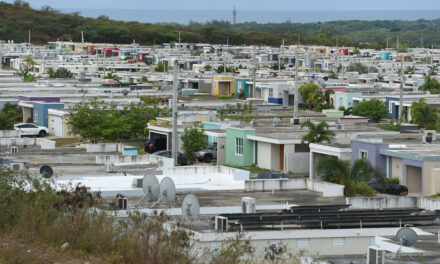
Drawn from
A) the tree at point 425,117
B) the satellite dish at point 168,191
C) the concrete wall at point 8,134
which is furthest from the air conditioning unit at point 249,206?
the tree at point 425,117

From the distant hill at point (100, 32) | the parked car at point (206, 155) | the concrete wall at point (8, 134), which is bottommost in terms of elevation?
the parked car at point (206, 155)

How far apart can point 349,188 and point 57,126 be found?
2312 centimetres

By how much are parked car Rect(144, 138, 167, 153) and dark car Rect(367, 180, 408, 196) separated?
13204mm

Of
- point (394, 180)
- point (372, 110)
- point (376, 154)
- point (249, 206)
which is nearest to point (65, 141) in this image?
point (376, 154)

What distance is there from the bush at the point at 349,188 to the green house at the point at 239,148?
11.3m

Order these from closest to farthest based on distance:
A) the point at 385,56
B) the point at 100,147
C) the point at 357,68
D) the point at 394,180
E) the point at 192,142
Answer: the point at 394,180, the point at 100,147, the point at 192,142, the point at 357,68, the point at 385,56

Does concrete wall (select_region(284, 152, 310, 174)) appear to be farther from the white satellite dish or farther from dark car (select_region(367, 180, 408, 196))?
the white satellite dish

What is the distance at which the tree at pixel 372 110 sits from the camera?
53.1m

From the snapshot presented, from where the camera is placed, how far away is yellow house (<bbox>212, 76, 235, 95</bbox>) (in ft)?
233

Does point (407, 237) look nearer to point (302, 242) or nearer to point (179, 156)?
point (302, 242)

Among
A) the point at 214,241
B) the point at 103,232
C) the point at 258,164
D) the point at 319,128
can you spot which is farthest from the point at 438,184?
the point at 103,232

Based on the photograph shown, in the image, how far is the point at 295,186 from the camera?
87.3 feet

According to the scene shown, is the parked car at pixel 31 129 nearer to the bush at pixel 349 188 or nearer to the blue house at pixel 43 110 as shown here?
the blue house at pixel 43 110

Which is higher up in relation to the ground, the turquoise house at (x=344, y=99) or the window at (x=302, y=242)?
the turquoise house at (x=344, y=99)
